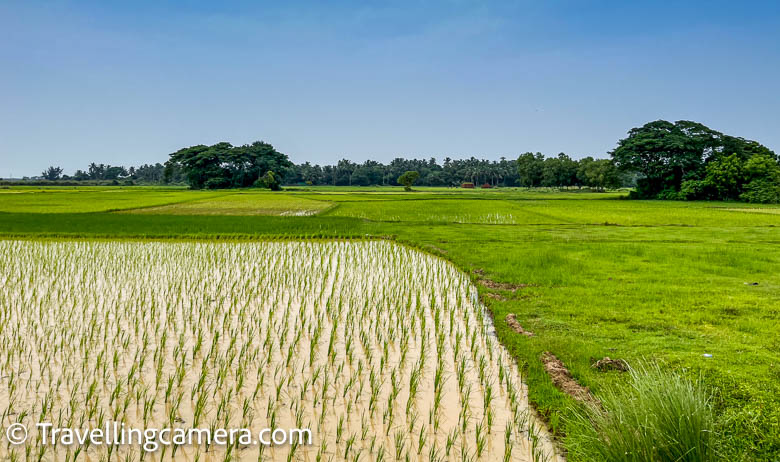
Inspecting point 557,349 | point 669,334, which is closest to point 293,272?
point 557,349

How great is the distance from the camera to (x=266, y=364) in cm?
552

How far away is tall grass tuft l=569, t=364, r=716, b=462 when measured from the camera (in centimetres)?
313

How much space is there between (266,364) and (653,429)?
3.81 metres

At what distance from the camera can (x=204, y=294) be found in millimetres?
8828

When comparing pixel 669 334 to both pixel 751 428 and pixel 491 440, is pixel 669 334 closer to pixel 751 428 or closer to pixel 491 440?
pixel 751 428

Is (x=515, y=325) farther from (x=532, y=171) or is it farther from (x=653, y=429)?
(x=532, y=171)

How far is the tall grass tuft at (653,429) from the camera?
10.3 ft

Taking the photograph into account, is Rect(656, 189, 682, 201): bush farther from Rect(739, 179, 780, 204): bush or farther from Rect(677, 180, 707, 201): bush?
Rect(739, 179, 780, 204): bush

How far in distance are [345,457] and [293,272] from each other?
766cm

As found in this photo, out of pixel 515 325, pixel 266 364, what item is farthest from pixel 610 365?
pixel 266 364
